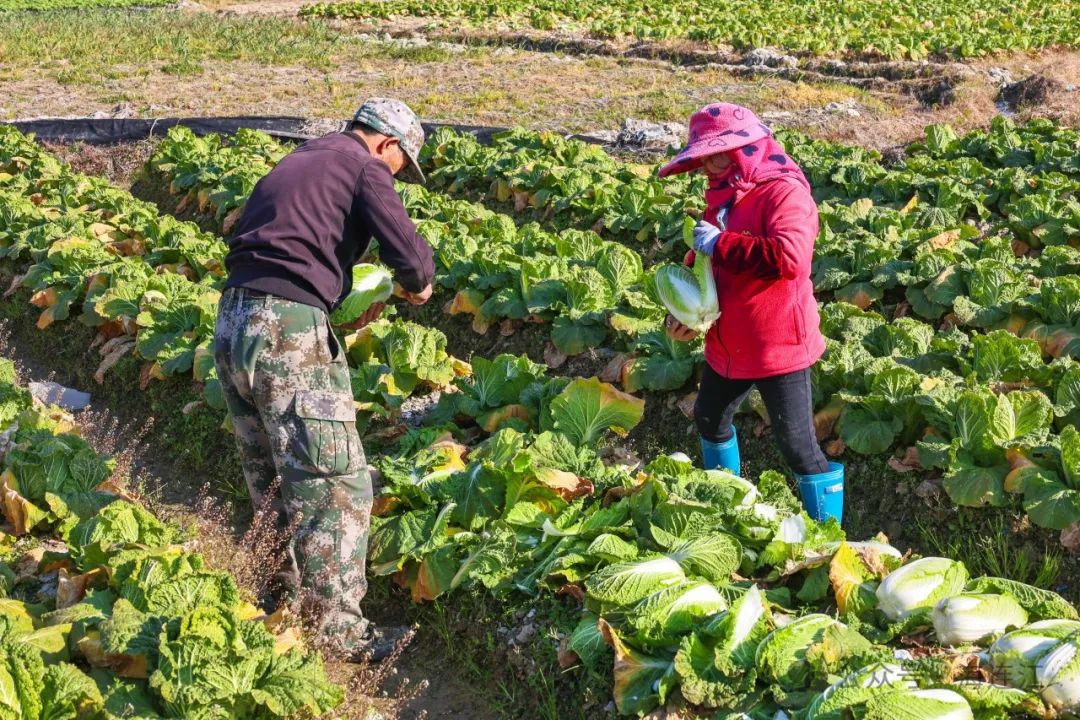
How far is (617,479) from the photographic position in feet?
14.5

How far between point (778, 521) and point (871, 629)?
1.94ft

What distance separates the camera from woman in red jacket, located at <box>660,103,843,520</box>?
3.83 m

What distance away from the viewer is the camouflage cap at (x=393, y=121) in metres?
3.79

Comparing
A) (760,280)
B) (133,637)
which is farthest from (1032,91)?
(133,637)

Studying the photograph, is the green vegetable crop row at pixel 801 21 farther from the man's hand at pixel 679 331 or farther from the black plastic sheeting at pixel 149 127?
the man's hand at pixel 679 331

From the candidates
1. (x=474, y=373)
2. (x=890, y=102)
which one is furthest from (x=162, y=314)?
(x=890, y=102)

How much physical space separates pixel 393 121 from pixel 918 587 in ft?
7.76

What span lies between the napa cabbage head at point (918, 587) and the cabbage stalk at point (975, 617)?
0.12 metres

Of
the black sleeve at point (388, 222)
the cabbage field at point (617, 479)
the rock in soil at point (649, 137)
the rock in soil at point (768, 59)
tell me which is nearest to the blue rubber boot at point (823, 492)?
the cabbage field at point (617, 479)

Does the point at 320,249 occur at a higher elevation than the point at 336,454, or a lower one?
higher

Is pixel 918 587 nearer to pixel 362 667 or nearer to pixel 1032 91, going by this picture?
pixel 362 667

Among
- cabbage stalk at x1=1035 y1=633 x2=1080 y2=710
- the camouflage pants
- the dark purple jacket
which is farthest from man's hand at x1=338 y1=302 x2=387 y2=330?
cabbage stalk at x1=1035 y1=633 x2=1080 y2=710

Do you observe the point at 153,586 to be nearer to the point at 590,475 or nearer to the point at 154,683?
the point at 154,683

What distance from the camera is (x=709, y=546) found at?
3.65 metres
